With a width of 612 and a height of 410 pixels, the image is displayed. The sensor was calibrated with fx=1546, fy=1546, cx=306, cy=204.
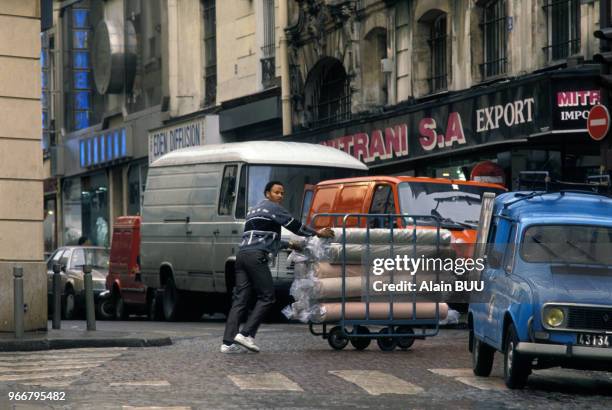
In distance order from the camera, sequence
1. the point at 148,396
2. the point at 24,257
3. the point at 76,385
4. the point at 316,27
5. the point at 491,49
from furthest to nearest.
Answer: the point at 316,27 → the point at 491,49 → the point at 24,257 → the point at 76,385 → the point at 148,396

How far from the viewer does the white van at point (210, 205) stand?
25922 mm

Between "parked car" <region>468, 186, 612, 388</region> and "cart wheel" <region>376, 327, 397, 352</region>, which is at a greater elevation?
"parked car" <region>468, 186, 612, 388</region>

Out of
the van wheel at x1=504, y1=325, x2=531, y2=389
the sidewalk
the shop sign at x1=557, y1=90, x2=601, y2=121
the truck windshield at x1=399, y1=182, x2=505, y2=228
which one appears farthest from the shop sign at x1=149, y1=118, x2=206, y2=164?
the van wheel at x1=504, y1=325, x2=531, y2=389

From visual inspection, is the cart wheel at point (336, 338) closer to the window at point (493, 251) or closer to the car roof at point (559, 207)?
the window at point (493, 251)

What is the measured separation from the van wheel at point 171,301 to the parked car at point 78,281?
366 centimetres

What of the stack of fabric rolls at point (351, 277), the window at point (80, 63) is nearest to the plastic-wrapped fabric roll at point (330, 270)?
the stack of fabric rolls at point (351, 277)

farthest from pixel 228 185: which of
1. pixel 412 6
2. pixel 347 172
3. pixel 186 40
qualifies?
pixel 186 40

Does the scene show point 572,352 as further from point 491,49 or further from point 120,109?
point 120,109

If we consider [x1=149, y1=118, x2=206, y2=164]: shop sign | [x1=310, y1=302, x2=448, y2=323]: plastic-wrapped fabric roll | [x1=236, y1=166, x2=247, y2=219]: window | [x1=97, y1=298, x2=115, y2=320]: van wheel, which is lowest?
[x1=97, y1=298, x2=115, y2=320]: van wheel

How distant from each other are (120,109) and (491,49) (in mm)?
24265

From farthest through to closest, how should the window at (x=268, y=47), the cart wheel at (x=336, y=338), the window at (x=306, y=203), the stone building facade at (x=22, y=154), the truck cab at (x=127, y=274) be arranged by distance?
the window at (x=268, y=47) → the truck cab at (x=127, y=274) → the window at (x=306, y=203) → the stone building facade at (x=22, y=154) → the cart wheel at (x=336, y=338)

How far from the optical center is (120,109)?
2060 inches

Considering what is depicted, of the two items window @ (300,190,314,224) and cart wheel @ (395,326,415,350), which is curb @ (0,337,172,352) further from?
window @ (300,190,314,224)

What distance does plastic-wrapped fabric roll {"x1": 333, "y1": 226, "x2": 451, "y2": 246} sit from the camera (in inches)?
680
